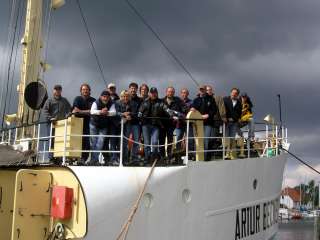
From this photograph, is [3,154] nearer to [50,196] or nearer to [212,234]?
[50,196]

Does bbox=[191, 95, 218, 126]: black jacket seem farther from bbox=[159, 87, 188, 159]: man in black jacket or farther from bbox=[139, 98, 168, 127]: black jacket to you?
bbox=[139, 98, 168, 127]: black jacket

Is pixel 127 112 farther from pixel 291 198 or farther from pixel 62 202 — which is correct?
pixel 291 198

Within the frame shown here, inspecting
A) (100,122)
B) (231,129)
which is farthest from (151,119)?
(231,129)

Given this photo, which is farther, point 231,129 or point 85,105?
point 231,129

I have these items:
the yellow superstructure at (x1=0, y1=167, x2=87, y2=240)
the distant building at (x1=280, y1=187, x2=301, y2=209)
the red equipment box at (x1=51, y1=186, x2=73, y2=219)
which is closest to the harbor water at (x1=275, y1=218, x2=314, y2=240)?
the yellow superstructure at (x1=0, y1=167, x2=87, y2=240)

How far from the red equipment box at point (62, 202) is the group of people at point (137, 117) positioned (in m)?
0.96

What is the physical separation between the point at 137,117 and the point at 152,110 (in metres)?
0.66

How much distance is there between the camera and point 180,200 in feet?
28.7

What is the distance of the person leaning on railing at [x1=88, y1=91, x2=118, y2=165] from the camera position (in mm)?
9195

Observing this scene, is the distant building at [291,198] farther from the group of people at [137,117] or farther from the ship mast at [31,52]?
the group of people at [137,117]

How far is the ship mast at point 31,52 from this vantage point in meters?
13.3

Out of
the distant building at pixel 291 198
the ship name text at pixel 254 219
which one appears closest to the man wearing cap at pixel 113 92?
the ship name text at pixel 254 219

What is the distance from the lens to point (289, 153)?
12.8 meters

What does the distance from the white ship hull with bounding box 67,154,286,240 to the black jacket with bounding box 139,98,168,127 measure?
1299 mm
